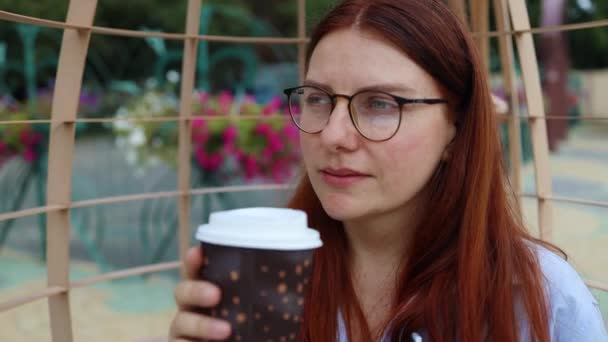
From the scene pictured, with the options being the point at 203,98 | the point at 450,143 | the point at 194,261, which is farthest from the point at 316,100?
the point at 203,98

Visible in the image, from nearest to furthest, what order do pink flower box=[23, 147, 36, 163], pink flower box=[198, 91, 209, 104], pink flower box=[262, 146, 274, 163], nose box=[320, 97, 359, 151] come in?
1. nose box=[320, 97, 359, 151]
2. pink flower box=[262, 146, 274, 163]
3. pink flower box=[198, 91, 209, 104]
4. pink flower box=[23, 147, 36, 163]

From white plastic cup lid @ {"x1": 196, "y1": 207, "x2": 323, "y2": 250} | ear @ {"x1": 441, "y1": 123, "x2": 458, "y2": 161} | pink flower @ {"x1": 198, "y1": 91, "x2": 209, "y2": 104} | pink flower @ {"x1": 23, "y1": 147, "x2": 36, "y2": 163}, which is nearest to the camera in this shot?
white plastic cup lid @ {"x1": 196, "y1": 207, "x2": 323, "y2": 250}

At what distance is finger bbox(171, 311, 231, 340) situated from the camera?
582 millimetres

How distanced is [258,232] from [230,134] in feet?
8.75

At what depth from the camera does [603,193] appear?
602 cm

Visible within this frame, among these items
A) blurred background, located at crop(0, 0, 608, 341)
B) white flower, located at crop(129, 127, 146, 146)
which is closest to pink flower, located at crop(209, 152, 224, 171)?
blurred background, located at crop(0, 0, 608, 341)

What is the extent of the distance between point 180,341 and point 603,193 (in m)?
6.09

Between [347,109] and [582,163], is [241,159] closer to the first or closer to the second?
[347,109]

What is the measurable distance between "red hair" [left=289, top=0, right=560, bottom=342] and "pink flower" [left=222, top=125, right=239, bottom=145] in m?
2.15

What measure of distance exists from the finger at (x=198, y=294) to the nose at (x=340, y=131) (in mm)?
327

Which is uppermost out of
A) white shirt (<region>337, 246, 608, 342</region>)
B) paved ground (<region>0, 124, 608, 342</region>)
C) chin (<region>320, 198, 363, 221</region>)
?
chin (<region>320, 198, 363, 221</region>)

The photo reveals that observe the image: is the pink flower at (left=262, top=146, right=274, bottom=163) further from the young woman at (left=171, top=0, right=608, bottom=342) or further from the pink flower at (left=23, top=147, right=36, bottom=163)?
the young woman at (left=171, top=0, right=608, bottom=342)

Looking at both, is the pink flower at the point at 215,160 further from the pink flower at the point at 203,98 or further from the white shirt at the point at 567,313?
the white shirt at the point at 567,313

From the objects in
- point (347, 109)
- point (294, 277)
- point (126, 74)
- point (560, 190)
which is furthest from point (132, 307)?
point (126, 74)
